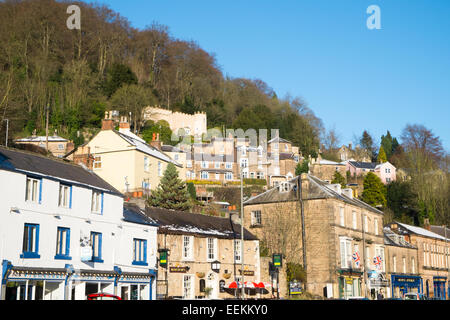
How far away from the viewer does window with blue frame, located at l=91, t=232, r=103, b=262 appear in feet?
92.7

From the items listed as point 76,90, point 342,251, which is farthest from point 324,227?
point 76,90

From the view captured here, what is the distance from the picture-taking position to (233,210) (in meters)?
44.8

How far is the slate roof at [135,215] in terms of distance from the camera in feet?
104

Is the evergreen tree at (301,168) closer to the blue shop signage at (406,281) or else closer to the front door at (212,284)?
the blue shop signage at (406,281)

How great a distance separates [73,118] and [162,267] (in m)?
52.0

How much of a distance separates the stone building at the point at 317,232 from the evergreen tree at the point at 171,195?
6.57 metres

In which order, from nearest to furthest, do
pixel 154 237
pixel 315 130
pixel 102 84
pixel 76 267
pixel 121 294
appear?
pixel 76 267 → pixel 121 294 → pixel 154 237 → pixel 102 84 → pixel 315 130

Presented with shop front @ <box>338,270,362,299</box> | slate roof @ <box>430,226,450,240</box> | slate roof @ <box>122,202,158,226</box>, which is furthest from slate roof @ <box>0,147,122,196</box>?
slate roof @ <box>430,226,450,240</box>

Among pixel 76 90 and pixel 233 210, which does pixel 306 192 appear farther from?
pixel 76 90

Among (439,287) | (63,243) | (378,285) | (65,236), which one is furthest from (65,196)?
(439,287)

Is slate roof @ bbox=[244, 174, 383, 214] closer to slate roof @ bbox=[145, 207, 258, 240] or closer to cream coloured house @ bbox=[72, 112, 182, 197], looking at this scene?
slate roof @ bbox=[145, 207, 258, 240]

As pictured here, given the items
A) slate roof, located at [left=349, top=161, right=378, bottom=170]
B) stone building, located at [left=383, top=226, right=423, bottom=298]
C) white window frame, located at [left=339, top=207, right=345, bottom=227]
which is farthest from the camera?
slate roof, located at [left=349, top=161, right=378, bottom=170]

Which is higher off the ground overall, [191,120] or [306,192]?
[191,120]

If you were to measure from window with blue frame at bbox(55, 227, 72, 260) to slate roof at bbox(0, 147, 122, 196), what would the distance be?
8.34 feet
